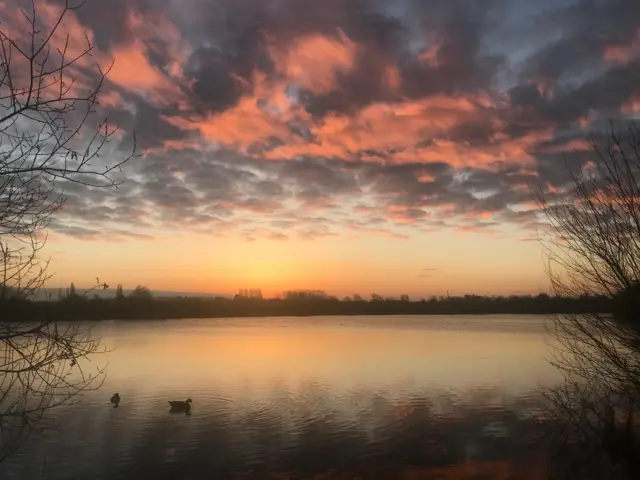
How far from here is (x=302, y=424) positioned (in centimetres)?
2045

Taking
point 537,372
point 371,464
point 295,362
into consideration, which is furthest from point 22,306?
point 295,362

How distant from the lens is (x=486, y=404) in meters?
23.9

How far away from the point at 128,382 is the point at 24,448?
43.4ft

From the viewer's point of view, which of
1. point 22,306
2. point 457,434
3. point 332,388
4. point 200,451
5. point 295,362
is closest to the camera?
point 22,306

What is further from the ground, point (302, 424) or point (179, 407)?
point (179, 407)

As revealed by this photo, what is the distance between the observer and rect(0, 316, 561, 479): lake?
1555 centimetres

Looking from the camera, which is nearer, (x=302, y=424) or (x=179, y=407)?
(x=302, y=424)

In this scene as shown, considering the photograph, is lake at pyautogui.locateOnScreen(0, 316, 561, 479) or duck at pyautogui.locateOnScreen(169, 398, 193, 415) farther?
duck at pyautogui.locateOnScreen(169, 398, 193, 415)

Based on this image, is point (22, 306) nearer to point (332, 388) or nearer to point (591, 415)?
point (591, 415)

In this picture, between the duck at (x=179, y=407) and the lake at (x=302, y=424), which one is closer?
the lake at (x=302, y=424)

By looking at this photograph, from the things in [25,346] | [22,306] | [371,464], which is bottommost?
[371,464]

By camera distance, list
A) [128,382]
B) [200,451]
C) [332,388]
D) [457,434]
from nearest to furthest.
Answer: [200,451] < [457,434] < [332,388] < [128,382]

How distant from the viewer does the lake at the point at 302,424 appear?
1555cm

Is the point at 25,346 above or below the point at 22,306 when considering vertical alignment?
A: below
